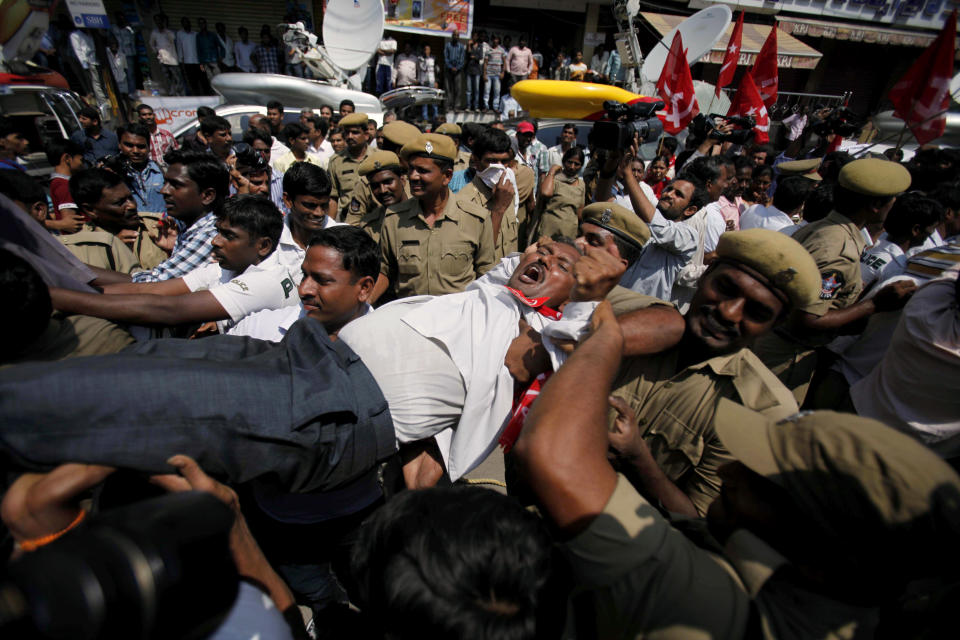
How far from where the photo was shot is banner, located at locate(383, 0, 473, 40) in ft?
52.4

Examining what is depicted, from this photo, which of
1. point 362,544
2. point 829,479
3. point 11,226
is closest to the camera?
point 829,479

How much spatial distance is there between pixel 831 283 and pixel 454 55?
51.7 feet

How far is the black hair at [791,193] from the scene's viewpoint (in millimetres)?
4227

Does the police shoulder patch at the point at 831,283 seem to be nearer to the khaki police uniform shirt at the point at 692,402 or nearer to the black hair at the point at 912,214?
the black hair at the point at 912,214

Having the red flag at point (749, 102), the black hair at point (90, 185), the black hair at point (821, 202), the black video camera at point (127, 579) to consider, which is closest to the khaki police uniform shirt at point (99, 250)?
the black hair at point (90, 185)

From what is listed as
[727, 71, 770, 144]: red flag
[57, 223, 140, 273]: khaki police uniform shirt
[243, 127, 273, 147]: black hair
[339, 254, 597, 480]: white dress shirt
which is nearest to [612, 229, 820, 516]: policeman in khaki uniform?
[339, 254, 597, 480]: white dress shirt

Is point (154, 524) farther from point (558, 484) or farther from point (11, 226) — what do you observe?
point (11, 226)

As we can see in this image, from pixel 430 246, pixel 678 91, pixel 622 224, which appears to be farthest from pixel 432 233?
pixel 678 91

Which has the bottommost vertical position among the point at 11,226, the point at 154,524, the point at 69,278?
the point at 69,278

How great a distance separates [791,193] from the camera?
4.30m

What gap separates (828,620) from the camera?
840mm

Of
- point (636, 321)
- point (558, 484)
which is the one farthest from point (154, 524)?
point (636, 321)

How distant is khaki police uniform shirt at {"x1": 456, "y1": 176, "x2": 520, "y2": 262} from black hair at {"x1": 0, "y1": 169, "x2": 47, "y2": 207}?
3193mm

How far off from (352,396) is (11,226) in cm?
149
